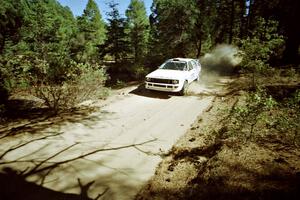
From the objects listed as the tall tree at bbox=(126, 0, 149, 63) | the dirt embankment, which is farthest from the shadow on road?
the tall tree at bbox=(126, 0, 149, 63)

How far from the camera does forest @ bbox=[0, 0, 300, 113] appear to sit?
33.1 ft

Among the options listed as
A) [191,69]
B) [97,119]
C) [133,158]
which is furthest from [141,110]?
[191,69]

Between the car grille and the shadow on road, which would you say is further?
the car grille

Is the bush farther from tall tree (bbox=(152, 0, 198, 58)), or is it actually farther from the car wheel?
tall tree (bbox=(152, 0, 198, 58))

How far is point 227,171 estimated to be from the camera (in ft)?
16.3

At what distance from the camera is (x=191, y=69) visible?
14.3 metres

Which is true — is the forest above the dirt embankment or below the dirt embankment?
above

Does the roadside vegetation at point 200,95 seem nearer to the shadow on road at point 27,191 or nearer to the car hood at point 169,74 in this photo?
the shadow on road at point 27,191

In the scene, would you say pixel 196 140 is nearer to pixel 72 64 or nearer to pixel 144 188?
pixel 144 188

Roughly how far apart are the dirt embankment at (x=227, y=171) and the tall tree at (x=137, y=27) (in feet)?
61.7

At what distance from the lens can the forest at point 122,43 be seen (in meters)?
10.1

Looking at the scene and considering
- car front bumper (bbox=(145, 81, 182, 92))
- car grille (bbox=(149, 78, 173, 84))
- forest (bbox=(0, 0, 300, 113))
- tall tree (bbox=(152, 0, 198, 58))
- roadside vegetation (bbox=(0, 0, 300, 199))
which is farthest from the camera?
→ tall tree (bbox=(152, 0, 198, 58))

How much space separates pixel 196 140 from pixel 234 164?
2219 mm

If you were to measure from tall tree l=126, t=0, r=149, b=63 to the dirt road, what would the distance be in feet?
51.0
